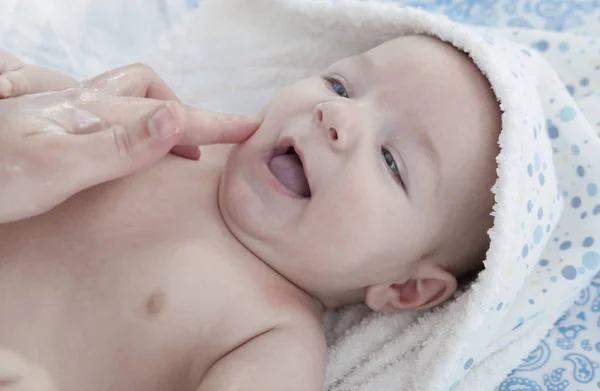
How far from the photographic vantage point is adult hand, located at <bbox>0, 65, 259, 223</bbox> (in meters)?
0.87

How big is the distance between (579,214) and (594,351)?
270mm

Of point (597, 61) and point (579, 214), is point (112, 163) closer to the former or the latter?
point (579, 214)

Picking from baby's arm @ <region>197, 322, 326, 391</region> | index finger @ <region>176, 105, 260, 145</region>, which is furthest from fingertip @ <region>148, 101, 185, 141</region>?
baby's arm @ <region>197, 322, 326, 391</region>

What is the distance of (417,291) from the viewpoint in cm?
119

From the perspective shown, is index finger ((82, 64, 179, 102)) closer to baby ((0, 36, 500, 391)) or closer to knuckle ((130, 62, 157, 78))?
knuckle ((130, 62, 157, 78))

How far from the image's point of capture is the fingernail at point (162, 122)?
879mm

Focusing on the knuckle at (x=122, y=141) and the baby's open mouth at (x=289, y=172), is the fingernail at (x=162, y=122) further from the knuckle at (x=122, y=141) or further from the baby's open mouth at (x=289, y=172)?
the baby's open mouth at (x=289, y=172)

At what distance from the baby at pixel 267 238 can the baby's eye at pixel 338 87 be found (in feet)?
0.05

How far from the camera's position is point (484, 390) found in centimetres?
122

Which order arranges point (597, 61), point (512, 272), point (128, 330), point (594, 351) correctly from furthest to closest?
point (597, 61), point (594, 351), point (512, 272), point (128, 330)

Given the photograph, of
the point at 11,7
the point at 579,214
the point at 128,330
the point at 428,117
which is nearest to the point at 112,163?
the point at 128,330

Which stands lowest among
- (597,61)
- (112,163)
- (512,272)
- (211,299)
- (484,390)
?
(484,390)

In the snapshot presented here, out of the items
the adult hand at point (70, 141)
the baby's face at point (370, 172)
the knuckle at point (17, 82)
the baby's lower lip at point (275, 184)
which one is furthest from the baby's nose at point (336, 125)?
the knuckle at point (17, 82)

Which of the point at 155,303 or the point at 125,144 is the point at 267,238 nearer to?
the point at 155,303
